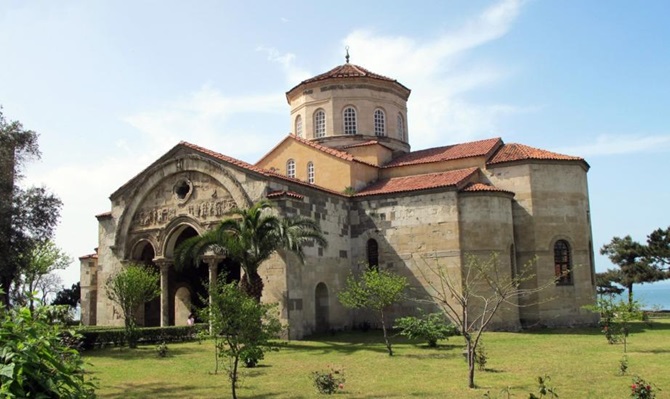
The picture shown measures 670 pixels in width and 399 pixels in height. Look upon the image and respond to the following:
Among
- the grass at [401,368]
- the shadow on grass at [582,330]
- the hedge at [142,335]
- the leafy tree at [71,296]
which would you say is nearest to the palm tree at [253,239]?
the hedge at [142,335]

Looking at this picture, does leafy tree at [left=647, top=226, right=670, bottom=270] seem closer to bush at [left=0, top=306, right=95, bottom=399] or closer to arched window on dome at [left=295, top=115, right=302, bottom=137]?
arched window on dome at [left=295, top=115, right=302, bottom=137]

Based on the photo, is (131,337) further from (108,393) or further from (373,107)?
(373,107)

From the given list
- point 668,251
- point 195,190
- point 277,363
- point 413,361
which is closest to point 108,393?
point 277,363

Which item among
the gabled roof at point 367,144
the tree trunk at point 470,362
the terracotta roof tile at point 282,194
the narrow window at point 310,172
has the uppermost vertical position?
the gabled roof at point 367,144

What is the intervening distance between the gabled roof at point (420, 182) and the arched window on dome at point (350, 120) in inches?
160

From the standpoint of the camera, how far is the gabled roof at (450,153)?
96.8 ft

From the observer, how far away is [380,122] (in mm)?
34062

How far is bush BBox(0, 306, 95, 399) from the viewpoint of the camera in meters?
4.42

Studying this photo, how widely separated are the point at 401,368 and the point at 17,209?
14941mm

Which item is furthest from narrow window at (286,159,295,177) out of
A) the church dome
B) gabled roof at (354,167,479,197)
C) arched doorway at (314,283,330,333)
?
arched doorway at (314,283,330,333)

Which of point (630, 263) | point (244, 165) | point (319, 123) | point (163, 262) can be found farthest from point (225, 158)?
point (630, 263)

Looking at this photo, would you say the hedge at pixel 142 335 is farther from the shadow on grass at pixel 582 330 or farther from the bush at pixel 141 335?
the shadow on grass at pixel 582 330

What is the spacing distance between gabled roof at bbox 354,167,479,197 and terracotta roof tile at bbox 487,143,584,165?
4.18 ft

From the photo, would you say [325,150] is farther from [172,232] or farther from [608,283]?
[608,283]
